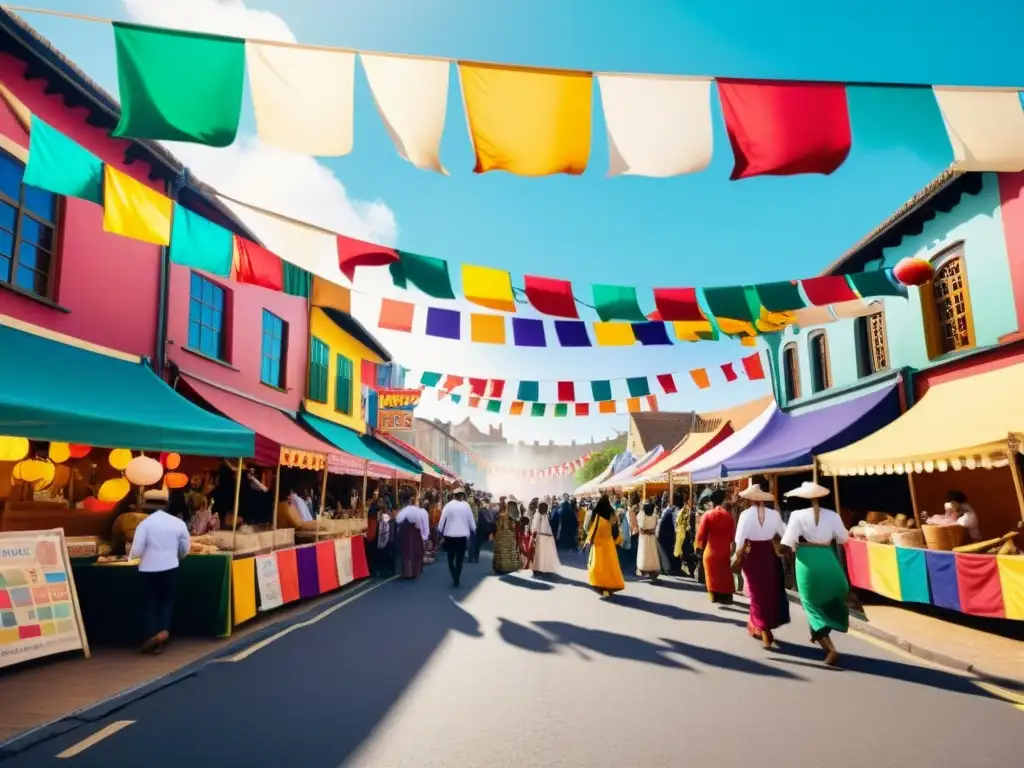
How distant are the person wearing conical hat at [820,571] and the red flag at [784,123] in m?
3.55

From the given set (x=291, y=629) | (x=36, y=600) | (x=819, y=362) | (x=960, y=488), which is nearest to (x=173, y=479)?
(x=291, y=629)

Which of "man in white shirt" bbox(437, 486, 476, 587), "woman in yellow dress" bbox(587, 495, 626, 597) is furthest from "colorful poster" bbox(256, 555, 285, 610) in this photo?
"woman in yellow dress" bbox(587, 495, 626, 597)

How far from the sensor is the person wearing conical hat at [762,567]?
7.43m

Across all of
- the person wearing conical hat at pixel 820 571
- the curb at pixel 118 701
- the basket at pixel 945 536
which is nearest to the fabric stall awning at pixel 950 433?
the basket at pixel 945 536

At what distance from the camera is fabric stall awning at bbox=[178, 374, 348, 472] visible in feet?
33.5

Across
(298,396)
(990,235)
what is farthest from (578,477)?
(990,235)

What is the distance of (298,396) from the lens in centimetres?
1819

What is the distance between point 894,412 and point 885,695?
9.38m

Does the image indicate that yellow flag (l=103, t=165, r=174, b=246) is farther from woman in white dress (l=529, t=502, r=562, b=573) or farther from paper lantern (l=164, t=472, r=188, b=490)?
woman in white dress (l=529, t=502, r=562, b=573)

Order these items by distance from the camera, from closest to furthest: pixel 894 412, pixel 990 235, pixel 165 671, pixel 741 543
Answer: pixel 165 671, pixel 741 543, pixel 990 235, pixel 894 412

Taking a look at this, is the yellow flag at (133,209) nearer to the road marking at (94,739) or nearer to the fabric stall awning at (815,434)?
the road marking at (94,739)

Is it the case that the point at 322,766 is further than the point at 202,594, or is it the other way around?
the point at 202,594

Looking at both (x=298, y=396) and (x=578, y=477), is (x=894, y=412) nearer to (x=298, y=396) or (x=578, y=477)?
(x=298, y=396)

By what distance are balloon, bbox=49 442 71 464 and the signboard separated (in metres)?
3.85
